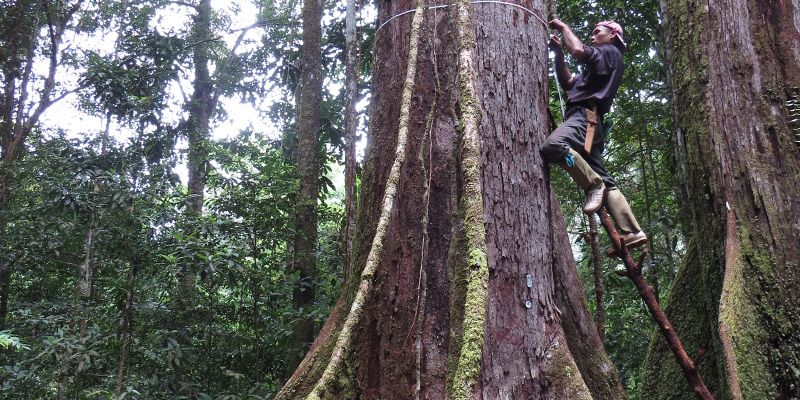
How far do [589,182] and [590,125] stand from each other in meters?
0.34

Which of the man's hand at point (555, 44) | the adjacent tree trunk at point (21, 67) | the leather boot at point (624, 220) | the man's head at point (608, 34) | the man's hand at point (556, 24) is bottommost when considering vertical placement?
the leather boot at point (624, 220)

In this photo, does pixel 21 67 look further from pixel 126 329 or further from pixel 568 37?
pixel 568 37

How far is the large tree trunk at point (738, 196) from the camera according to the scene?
107 inches

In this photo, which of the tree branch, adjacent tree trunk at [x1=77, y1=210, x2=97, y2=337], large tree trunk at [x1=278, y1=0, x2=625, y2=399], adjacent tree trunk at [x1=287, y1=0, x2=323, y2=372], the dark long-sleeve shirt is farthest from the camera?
adjacent tree trunk at [x1=77, y1=210, x2=97, y2=337]

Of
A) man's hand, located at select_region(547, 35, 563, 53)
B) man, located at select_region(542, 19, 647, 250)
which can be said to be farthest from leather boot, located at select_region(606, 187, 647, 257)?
man's hand, located at select_region(547, 35, 563, 53)

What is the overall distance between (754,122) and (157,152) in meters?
8.90

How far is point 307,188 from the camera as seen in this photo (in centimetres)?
712

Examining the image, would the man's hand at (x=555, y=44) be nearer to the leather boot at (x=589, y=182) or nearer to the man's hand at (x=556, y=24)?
the man's hand at (x=556, y=24)

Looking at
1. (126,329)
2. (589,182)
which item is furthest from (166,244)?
(589,182)

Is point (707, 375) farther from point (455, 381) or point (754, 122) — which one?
point (455, 381)

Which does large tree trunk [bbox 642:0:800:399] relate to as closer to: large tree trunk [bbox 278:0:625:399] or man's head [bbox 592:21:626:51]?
man's head [bbox 592:21:626:51]

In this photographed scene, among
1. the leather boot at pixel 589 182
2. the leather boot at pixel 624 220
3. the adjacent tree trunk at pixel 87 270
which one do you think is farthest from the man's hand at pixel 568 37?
the adjacent tree trunk at pixel 87 270

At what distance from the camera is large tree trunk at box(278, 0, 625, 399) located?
2.06m

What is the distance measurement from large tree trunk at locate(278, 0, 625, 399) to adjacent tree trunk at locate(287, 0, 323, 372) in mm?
3720
